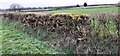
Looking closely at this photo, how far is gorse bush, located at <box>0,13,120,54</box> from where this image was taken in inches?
305

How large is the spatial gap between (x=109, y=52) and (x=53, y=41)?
2847 mm

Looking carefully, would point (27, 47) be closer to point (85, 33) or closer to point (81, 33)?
point (81, 33)

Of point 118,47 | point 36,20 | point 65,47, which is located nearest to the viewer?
point 118,47

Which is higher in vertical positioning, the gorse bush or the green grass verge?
the gorse bush

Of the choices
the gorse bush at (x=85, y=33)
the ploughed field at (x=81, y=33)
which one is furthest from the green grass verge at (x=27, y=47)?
the gorse bush at (x=85, y=33)

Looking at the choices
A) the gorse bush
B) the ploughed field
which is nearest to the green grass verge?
the ploughed field

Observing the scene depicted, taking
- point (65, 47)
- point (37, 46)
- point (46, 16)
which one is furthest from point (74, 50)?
point (46, 16)

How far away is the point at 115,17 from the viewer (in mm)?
7617

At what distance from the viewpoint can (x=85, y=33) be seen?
8.30 meters

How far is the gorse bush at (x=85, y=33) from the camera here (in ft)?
25.4

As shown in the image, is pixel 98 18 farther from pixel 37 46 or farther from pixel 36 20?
pixel 36 20

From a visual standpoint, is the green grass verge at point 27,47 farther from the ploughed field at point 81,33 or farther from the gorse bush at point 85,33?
the gorse bush at point 85,33

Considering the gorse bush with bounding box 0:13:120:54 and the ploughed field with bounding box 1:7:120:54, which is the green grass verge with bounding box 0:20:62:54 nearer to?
the ploughed field with bounding box 1:7:120:54

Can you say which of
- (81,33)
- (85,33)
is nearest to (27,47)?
(81,33)
